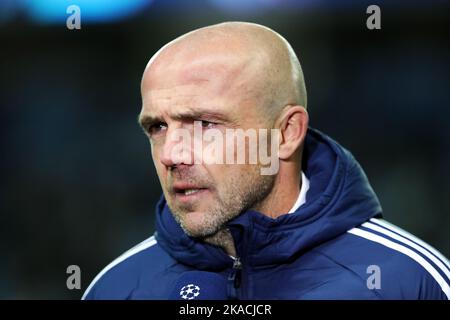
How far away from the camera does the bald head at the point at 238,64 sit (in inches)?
72.7

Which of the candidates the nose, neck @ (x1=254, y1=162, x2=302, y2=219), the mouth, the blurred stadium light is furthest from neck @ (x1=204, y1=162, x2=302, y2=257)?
the blurred stadium light

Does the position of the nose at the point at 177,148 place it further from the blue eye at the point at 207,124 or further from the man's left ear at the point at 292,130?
the man's left ear at the point at 292,130

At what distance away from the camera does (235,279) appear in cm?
189

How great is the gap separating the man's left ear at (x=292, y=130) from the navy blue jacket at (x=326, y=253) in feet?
0.32

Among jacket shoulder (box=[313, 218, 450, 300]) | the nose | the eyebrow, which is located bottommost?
jacket shoulder (box=[313, 218, 450, 300])

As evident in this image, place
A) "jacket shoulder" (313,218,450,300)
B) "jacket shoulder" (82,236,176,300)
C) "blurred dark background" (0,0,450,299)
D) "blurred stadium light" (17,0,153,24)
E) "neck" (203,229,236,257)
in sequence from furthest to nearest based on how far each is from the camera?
"blurred dark background" (0,0,450,299), "blurred stadium light" (17,0,153,24), "jacket shoulder" (82,236,176,300), "neck" (203,229,236,257), "jacket shoulder" (313,218,450,300)

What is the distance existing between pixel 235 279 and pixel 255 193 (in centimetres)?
24

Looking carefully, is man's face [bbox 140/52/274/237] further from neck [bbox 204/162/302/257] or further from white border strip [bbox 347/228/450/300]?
white border strip [bbox 347/228/450/300]

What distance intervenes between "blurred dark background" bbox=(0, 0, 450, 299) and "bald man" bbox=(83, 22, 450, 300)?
1935mm

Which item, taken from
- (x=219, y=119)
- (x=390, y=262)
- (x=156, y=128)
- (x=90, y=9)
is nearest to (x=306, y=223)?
(x=390, y=262)

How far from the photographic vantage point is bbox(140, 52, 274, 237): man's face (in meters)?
1.83

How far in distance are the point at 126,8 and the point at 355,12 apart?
1.29 metres

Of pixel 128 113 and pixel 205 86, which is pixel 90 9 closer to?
pixel 128 113

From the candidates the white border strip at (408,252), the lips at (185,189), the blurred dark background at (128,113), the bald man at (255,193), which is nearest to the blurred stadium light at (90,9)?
the blurred dark background at (128,113)
